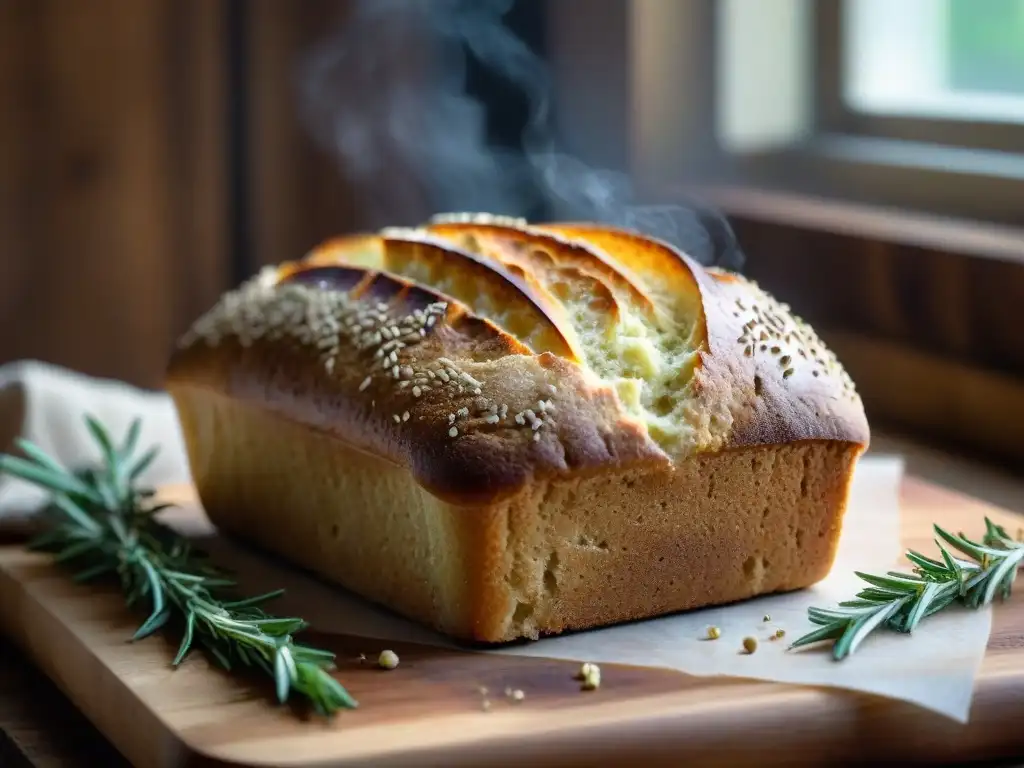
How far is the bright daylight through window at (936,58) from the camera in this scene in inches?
91.6

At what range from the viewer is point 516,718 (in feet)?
3.50

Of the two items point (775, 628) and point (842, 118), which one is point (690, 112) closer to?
point (842, 118)

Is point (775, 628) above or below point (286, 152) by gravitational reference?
below

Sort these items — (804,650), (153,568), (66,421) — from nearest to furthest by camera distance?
(804,650)
(153,568)
(66,421)

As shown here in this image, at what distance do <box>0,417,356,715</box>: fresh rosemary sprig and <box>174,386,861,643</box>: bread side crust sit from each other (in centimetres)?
11

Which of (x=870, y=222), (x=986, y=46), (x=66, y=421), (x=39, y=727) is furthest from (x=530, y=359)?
(x=986, y=46)

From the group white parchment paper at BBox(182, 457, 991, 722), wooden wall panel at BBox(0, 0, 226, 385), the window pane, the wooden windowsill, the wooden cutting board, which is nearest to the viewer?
the wooden cutting board

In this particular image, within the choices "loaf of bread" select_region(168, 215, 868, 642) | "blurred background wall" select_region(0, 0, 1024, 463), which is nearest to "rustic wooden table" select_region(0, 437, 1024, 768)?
"loaf of bread" select_region(168, 215, 868, 642)

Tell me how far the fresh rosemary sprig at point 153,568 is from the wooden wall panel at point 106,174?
119 centimetres

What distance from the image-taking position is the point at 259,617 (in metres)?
1.25

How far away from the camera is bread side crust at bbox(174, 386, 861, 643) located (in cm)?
122

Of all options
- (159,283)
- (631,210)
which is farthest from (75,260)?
(631,210)

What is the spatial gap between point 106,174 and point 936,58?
1.56 metres

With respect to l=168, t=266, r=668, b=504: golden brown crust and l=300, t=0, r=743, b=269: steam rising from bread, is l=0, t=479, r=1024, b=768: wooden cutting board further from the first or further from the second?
l=300, t=0, r=743, b=269: steam rising from bread
